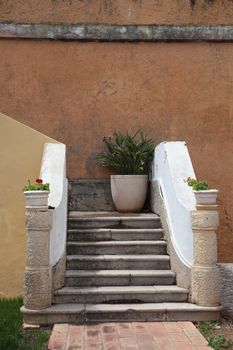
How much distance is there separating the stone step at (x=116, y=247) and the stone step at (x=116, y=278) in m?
0.47

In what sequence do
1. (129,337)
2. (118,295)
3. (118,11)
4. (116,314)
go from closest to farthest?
1. (129,337)
2. (116,314)
3. (118,295)
4. (118,11)

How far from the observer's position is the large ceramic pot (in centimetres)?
803

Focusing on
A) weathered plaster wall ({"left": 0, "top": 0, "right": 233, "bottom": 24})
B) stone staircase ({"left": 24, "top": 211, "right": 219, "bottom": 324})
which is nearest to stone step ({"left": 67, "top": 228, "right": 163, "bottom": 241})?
stone staircase ({"left": 24, "top": 211, "right": 219, "bottom": 324})

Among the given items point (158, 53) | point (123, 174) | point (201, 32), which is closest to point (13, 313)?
point (123, 174)

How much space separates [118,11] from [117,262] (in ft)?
15.4

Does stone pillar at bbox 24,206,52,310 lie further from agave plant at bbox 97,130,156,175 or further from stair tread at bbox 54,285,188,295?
agave plant at bbox 97,130,156,175

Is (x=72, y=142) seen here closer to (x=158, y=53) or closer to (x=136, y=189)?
(x=136, y=189)

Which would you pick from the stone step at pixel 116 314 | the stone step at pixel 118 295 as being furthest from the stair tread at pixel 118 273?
the stone step at pixel 116 314

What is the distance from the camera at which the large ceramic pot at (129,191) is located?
316 inches

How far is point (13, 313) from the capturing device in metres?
5.90

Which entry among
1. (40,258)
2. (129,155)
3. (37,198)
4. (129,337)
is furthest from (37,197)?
(129,155)

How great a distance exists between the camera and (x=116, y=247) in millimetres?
6883

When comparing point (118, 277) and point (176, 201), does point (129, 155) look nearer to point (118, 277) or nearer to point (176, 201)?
point (176, 201)

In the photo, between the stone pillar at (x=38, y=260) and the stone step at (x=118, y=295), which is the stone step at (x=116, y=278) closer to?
the stone step at (x=118, y=295)
